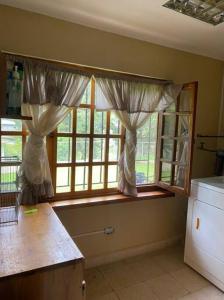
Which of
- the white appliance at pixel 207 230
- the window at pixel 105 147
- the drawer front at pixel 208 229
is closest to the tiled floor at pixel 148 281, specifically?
the white appliance at pixel 207 230

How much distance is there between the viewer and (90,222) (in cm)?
228

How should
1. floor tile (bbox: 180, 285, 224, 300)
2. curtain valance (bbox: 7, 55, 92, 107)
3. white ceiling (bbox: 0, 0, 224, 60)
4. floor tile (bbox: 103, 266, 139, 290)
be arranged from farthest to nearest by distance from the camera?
floor tile (bbox: 103, 266, 139, 290), floor tile (bbox: 180, 285, 224, 300), curtain valance (bbox: 7, 55, 92, 107), white ceiling (bbox: 0, 0, 224, 60)

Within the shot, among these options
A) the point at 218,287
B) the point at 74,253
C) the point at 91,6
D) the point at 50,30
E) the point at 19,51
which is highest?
the point at 91,6

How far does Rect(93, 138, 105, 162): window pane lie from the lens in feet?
7.66

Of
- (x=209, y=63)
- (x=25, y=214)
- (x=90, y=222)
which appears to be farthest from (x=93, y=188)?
(x=209, y=63)

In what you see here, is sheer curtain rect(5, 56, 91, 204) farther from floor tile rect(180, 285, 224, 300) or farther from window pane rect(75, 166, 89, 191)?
floor tile rect(180, 285, 224, 300)

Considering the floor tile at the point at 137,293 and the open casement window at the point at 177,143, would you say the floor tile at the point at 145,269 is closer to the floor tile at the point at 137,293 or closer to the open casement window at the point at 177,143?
the floor tile at the point at 137,293

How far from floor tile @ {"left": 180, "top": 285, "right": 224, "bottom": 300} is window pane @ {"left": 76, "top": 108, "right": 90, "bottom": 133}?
1.73 m

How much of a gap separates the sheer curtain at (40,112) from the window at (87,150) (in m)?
0.20

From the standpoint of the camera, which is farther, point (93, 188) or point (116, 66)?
point (93, 188)

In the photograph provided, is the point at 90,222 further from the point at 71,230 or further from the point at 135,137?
the point at 135,137

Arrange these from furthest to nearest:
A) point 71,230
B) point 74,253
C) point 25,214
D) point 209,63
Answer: point 209,63, point 71,230, point 25,214, point 74,253

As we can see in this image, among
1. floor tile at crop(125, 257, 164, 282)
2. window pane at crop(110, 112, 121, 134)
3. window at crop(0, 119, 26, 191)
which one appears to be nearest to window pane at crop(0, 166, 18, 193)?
window at crop(0, 119, 26, 191)

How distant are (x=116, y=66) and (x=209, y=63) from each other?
4.27 ft
